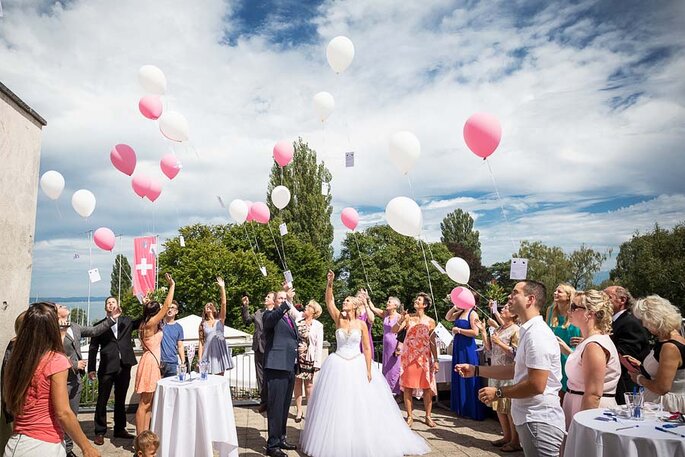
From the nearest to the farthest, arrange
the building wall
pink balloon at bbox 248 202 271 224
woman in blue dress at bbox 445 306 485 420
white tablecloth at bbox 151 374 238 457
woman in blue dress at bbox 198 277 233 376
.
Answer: the building wall → white tablecloth at bbox 151 374 238 457 → woman in blue dress at bbox 445 306 485 420 → woman in blue dress at bbox 198 277 233 376 → pink balloon at bbox 248 202 271 224

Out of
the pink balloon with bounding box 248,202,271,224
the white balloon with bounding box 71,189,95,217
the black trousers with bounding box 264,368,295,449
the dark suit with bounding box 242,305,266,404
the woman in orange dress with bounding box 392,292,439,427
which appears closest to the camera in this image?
the black trousers with bounding box 264,368,295,449

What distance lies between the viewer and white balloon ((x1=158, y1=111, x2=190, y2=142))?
7.84m

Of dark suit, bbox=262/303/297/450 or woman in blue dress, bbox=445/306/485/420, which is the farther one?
woman in blue dress, bbox=445/306/485/420

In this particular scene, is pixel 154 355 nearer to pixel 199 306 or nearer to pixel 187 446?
pixel 187 446

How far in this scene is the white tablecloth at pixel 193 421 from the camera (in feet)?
14.4

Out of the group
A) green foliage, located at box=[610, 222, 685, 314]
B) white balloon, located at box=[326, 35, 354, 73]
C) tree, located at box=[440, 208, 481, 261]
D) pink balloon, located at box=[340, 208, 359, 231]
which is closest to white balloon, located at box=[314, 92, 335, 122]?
white balloon, located at box=[326, 35, 354, 73]

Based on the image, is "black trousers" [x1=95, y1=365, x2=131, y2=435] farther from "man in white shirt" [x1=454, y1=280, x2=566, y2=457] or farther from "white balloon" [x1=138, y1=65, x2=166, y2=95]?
"man in white shirt" [x1=454, y1=280, x2=566, y2=457]

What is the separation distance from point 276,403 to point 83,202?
543 cm

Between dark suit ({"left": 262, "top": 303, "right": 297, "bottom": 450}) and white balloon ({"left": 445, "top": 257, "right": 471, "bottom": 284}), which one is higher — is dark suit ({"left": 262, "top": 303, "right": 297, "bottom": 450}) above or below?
below

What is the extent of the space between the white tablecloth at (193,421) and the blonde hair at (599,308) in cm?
334

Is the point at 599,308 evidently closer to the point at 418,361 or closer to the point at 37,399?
the point at 37,399

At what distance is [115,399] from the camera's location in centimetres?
592

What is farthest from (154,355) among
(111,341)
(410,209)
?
(410,209)

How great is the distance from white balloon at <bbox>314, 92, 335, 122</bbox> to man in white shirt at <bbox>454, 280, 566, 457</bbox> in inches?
251
